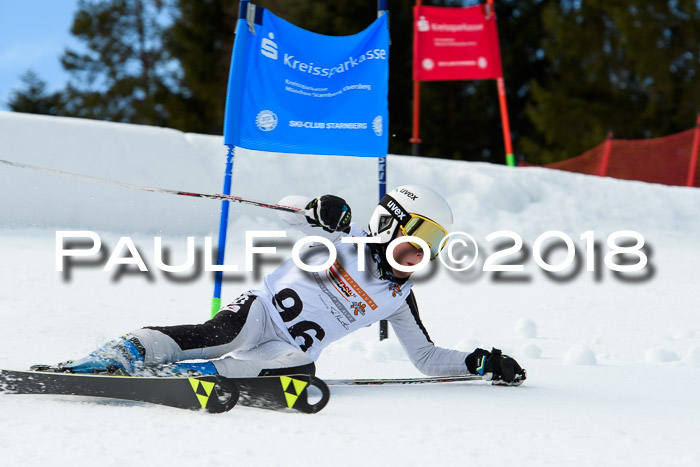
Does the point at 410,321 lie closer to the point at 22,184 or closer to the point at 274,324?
the point at 274,324

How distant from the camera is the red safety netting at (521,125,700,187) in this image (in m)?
12.4

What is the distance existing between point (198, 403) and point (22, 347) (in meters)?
1.59

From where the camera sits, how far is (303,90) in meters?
4.56

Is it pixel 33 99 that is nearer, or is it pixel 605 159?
pixel 605 159

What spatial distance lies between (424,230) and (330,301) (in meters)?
0.51

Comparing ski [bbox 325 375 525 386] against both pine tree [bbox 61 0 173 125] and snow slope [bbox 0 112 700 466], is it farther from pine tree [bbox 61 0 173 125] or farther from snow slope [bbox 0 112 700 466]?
pine tree [bbox 61 0 173 125]

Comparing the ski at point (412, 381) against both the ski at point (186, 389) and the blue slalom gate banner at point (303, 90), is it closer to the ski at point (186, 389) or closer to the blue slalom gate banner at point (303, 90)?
the ski at point (186, 389)

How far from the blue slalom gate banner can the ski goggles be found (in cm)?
150

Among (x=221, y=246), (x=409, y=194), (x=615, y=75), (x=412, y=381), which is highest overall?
(x=615, y=75)

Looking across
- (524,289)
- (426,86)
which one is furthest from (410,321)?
(426,86)

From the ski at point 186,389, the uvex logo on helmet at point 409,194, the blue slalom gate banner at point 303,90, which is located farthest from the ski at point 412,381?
the blue slalom gate banner at point 303,90

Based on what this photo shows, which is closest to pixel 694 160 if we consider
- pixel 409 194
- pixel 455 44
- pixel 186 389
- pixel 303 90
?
pixel 455 44

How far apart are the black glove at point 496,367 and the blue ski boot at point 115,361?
4.87 feet

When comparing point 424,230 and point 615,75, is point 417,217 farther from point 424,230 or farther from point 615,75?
point 615,75
